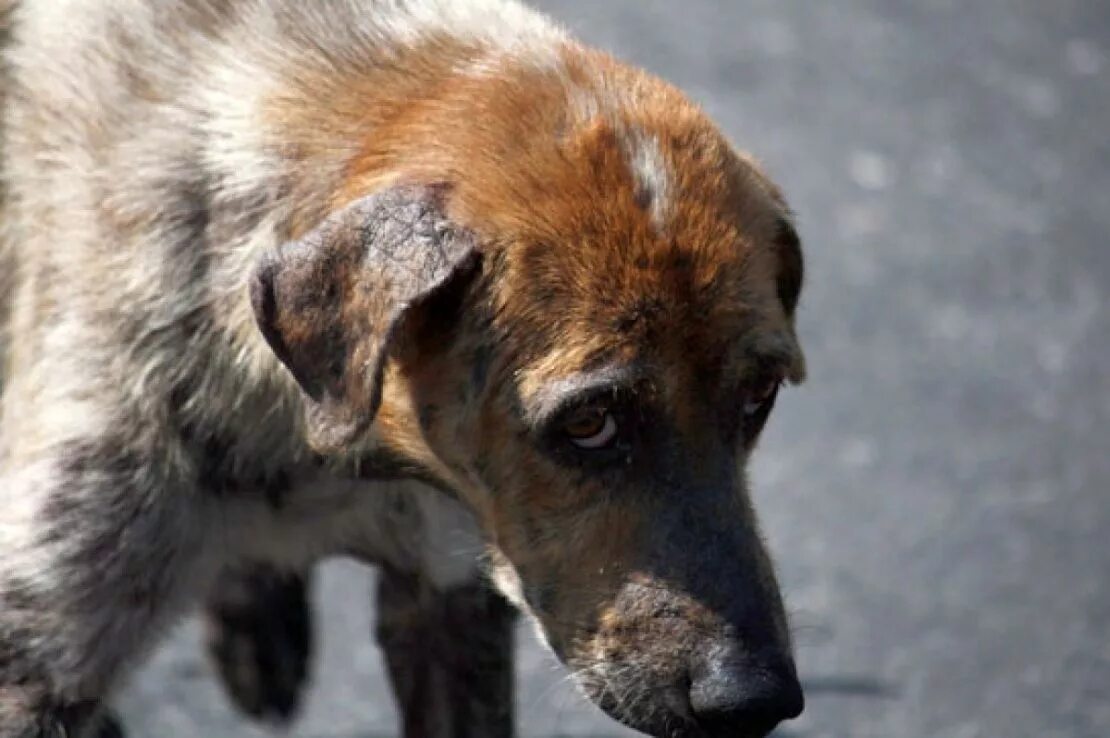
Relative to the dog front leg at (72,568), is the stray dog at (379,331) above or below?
above

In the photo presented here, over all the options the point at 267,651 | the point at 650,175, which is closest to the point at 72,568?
the point at 650,175

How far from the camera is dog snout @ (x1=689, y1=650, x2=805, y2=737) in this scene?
396cm

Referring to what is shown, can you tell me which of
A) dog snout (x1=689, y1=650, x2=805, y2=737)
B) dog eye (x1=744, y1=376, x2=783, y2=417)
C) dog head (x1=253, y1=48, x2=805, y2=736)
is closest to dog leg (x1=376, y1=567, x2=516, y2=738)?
dog head (x1=253, y1=48, x2=805, y2=736)

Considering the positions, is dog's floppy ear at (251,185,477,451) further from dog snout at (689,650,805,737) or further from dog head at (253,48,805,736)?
dog snout at (689,650,805,737)

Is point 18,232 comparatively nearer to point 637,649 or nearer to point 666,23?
point 637,649

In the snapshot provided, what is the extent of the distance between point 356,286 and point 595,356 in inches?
16.8

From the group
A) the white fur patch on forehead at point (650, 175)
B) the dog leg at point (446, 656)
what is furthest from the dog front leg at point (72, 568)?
the white fur patch on forehead at point (650, 175)

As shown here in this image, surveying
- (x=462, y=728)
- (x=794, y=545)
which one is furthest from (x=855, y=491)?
(x=462, y=728)

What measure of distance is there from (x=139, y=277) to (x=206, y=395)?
0.26 metres

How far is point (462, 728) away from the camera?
527cm

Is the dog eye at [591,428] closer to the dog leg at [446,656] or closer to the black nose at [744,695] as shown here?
the black nose at [744,695]

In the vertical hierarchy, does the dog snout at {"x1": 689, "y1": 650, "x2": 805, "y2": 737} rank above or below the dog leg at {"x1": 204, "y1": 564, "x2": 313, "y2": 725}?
above

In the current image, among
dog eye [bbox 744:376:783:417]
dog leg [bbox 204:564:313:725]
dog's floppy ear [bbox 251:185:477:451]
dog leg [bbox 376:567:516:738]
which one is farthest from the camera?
dog leg [bbox 204:564:313:725]

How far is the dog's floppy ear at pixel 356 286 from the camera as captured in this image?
407cm
